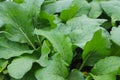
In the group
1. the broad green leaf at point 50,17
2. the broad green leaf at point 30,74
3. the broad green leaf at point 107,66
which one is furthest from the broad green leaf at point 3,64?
the broad green leaf at point 107,66

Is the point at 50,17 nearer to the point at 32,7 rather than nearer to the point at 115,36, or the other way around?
the point at 32,7

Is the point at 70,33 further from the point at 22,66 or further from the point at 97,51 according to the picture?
the point at 22,66

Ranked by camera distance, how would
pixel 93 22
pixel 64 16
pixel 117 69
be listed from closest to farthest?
pixel 117 69 → pixel 93 22 → pixel 64 16

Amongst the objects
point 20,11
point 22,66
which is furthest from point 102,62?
point 20,11

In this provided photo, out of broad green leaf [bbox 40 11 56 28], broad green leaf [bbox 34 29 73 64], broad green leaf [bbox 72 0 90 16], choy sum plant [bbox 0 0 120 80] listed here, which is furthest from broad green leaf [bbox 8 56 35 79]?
broad green leaf [bbox 72 0 90 16]

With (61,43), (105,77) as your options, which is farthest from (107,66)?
(61,43)

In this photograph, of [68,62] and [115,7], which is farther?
[115,7]

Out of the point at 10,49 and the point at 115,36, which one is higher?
the point at 115,36
